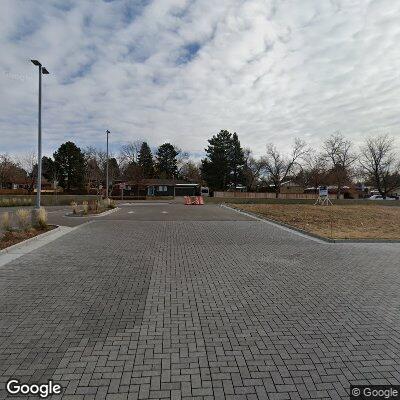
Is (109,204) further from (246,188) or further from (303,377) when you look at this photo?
(246,188)

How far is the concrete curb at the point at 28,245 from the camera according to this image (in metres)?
8.17

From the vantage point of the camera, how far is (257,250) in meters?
9.52

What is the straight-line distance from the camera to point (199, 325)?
4.30 m

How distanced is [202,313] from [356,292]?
3047 millimetres

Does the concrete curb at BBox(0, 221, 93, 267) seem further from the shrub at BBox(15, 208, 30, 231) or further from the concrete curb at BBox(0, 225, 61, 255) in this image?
the shrub at BBox(15, 208, 30, 231)

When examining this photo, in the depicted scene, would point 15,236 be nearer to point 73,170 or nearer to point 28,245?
point 28,245

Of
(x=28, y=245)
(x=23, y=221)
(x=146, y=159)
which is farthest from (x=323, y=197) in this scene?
(x=146, y=159)

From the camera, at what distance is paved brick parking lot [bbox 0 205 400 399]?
310cm

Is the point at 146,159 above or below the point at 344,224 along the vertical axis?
above

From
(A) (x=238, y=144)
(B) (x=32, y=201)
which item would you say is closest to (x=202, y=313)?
(B) (x=32, y=201)

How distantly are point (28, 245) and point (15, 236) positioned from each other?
114 centimetres

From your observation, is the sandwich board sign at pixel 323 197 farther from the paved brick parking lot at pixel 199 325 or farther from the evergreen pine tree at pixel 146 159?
the evergreen pine tree at pixel 146 159

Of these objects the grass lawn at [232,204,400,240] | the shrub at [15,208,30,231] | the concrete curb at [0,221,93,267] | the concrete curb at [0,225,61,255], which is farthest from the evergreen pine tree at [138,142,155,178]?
the concrete curb at [0,221,93,267]

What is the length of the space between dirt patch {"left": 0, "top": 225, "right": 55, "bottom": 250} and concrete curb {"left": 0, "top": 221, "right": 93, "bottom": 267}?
0.22 meters
